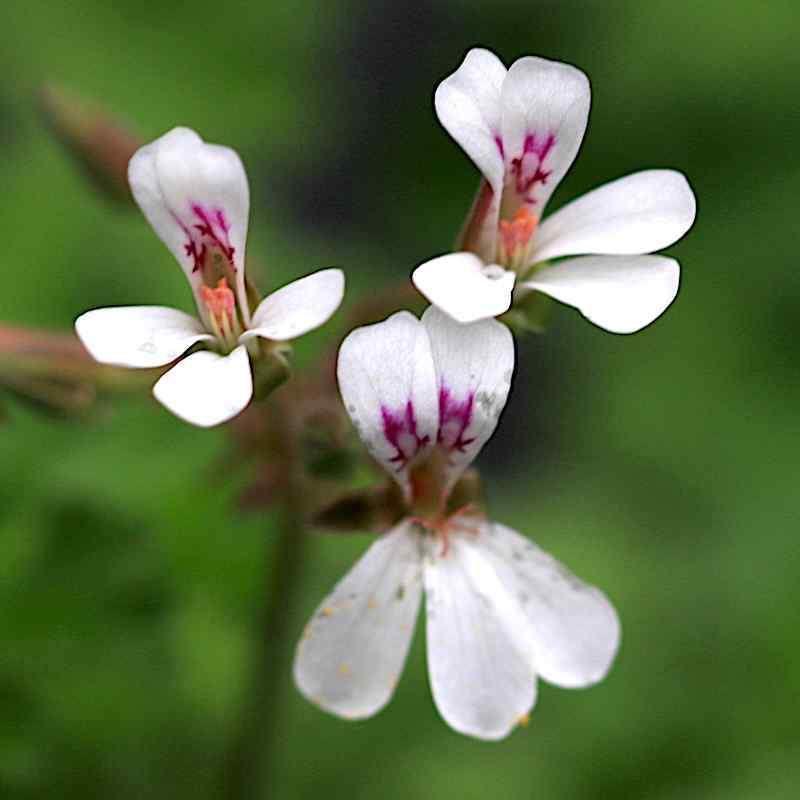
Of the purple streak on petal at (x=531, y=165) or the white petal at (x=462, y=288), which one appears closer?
the white petal at (x=462, y=288)

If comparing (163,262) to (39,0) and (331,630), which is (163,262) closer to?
(39,0)

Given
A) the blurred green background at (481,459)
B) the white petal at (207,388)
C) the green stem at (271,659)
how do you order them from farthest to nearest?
the blurred green background at (481,459) < the green stem at (271,659) < the white petal at (207,388)

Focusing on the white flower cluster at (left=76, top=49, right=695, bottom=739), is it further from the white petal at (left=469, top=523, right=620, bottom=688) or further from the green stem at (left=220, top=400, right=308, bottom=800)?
the green stem at (left=220, top=400, right=308, bottom=800)

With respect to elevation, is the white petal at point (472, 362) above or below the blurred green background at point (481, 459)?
below

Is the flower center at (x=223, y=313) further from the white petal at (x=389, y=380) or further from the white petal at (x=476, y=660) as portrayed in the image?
the white petal at (x=476, y=660)

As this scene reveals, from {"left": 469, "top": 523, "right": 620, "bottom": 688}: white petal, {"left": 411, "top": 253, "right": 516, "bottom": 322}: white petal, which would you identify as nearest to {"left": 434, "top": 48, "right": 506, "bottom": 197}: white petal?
{"left": 411, "top": 253, "right": 516, "bottom": 322}: white petal

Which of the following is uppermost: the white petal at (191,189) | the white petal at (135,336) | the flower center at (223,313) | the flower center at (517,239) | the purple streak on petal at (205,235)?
the flower center at (517,239)

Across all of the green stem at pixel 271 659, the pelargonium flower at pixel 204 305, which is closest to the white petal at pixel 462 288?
the pelargonium flower at pixel 204 305
